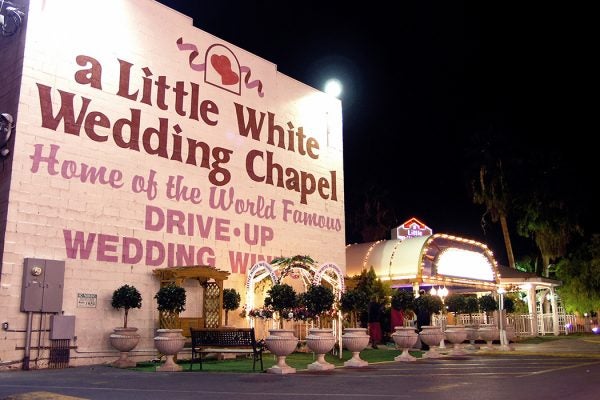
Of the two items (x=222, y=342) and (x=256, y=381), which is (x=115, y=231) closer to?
(x=222, y=342)

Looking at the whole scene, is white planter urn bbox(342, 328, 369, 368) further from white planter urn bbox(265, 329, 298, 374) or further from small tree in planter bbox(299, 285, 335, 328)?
white planter urn bbox(265, 329, 298, 374)

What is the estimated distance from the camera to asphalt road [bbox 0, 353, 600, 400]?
30.7ft

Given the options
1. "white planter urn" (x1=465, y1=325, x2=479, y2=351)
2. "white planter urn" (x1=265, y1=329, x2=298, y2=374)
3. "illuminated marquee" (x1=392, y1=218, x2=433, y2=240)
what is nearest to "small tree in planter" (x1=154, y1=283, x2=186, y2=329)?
"white planter urn" (x1=265, y1=329, x2=298, y2=374)

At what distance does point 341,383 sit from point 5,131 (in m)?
12.2

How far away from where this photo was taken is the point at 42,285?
53.2 feet

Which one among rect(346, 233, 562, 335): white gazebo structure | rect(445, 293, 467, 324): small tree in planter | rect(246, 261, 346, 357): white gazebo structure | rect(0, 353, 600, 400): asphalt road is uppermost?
rect(346, 233, 562, 335): white gazebo structure

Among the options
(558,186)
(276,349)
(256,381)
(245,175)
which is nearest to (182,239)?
(245,175)

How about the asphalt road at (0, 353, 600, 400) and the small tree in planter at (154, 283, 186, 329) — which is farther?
the small tree in planter at (154, 283, 186, 329)

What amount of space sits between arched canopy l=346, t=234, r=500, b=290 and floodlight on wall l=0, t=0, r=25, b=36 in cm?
1884

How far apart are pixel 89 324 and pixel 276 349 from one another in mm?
7017

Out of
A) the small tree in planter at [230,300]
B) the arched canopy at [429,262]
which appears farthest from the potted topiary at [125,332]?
the arched canopy at [429,262]

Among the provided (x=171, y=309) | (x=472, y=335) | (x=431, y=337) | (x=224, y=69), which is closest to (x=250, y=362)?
(x=171, y=309)

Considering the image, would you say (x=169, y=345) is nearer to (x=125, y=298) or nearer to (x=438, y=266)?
(x=125, y=298)

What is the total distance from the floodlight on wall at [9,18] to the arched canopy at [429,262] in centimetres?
1884
